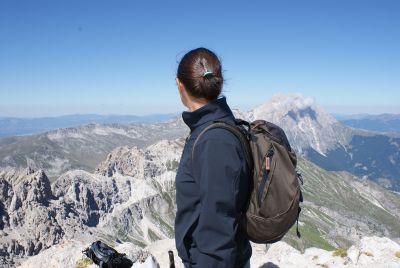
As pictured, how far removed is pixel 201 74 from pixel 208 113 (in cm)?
73

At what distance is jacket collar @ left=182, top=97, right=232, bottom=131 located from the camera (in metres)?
7.16

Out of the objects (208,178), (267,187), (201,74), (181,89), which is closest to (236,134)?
(208,178)

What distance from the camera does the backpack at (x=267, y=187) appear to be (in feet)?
22.3

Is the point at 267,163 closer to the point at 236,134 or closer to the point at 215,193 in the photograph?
the point at 236,134

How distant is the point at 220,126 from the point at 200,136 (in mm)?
389

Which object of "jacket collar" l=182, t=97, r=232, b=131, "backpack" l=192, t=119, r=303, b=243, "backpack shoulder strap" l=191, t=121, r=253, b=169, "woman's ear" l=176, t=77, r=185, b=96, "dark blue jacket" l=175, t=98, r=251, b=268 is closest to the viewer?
"dark blue jacket" l=175, t=98, r=251, b=268

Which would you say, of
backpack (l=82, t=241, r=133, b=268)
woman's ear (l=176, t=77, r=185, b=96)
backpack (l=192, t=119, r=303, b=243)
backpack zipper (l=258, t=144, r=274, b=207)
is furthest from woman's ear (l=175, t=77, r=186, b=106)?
backpack (l=82, t=241, r=133, b=268)

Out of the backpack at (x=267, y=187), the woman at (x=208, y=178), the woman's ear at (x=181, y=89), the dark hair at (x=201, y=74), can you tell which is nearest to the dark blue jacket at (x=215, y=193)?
the woman at (x=208, y=178)

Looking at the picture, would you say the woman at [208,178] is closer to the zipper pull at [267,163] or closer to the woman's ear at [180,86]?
the woman's ear at [180,86]

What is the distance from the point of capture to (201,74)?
23.6 ft

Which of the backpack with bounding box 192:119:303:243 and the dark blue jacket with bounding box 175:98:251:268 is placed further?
the backpack with bounding box 192:119:303:243

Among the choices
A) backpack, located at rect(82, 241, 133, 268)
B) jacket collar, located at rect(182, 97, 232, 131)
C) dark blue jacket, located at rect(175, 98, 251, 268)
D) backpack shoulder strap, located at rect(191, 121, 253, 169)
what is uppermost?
jacket collar, located at rect(182, 97, 232, 131)

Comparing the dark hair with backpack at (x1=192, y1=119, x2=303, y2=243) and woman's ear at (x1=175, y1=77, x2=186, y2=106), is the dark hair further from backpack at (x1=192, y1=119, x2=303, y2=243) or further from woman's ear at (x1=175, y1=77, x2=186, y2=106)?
backpack at (x1=192, y1=119, x2=303, y2=243)

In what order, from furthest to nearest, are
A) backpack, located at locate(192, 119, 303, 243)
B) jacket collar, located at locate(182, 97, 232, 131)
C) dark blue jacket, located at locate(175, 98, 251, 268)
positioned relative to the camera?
jacket collar, located at locate(182, 97, 232, 131)
backpack, located at locate(192, 119, 303, 243)
dark blue jacket, located at locate(175, 98, 251, 268)
